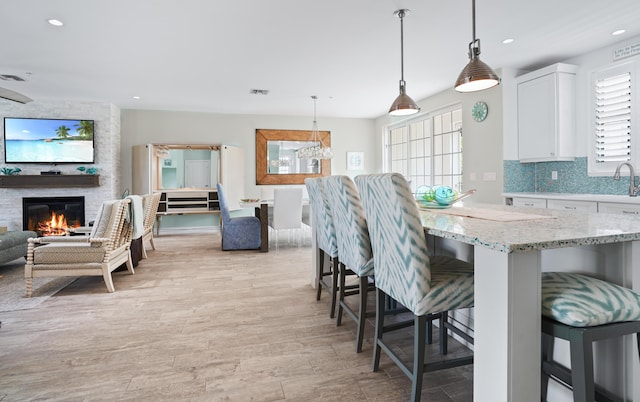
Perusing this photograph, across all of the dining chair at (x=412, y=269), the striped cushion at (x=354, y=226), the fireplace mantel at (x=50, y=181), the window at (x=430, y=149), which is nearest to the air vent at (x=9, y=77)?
the fireplace mantel at (x=50, y=181)

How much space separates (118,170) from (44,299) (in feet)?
13.5

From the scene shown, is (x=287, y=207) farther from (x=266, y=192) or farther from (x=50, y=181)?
(x=50, y=181)

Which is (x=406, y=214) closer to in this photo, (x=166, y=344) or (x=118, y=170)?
(x=166, y=344)

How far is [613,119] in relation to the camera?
3662 millimetres

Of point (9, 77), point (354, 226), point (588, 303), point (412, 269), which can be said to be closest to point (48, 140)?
point (9, 77)

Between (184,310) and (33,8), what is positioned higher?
(33,8)

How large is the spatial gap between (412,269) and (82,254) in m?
3.20

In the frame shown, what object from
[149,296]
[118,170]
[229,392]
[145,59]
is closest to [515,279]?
[229,392]

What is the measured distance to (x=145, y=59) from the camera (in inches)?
161

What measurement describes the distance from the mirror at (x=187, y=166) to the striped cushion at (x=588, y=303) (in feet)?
21.8

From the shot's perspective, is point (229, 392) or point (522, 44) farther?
point (522, 44)

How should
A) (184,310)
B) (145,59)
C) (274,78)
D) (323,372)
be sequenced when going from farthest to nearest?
(274,78), (145,59), (184,310), (323,372)

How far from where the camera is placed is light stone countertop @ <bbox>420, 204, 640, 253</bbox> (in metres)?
1.10

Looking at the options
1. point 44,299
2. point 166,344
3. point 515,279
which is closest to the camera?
point 515,279
